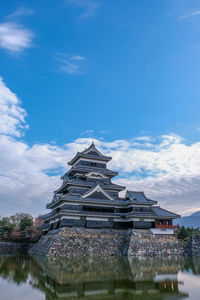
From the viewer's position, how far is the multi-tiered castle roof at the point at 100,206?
1062 inches

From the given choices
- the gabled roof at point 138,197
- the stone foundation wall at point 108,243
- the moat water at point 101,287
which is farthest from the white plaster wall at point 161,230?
the moat water at point 101,287

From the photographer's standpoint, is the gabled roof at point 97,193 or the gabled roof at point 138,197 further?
the gabled roof at point 138,197

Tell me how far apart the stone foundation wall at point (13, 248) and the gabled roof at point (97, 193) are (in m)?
16.8

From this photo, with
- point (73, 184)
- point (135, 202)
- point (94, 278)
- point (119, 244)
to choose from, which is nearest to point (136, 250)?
point (119, 244)

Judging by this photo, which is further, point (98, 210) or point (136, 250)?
point (98, 210)

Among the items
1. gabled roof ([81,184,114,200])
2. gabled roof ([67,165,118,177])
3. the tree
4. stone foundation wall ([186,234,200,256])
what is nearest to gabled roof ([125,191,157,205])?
gabled roof ([81,184,114,200])

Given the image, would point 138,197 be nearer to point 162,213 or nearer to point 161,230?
point 162,213

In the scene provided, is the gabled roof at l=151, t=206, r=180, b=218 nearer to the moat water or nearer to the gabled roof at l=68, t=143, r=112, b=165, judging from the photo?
the gabled roof at l=68, t=143, r=112, b=165

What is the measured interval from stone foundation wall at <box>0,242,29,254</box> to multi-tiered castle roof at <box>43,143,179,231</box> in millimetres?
9241

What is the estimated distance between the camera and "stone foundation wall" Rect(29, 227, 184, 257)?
78.5 feet

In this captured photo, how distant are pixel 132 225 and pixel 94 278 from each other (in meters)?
16.6

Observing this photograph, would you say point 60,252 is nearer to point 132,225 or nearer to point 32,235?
point 132,225

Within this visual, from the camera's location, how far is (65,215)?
1037 inches

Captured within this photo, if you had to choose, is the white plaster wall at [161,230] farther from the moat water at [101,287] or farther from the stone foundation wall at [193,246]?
the moat water at [101,287]
